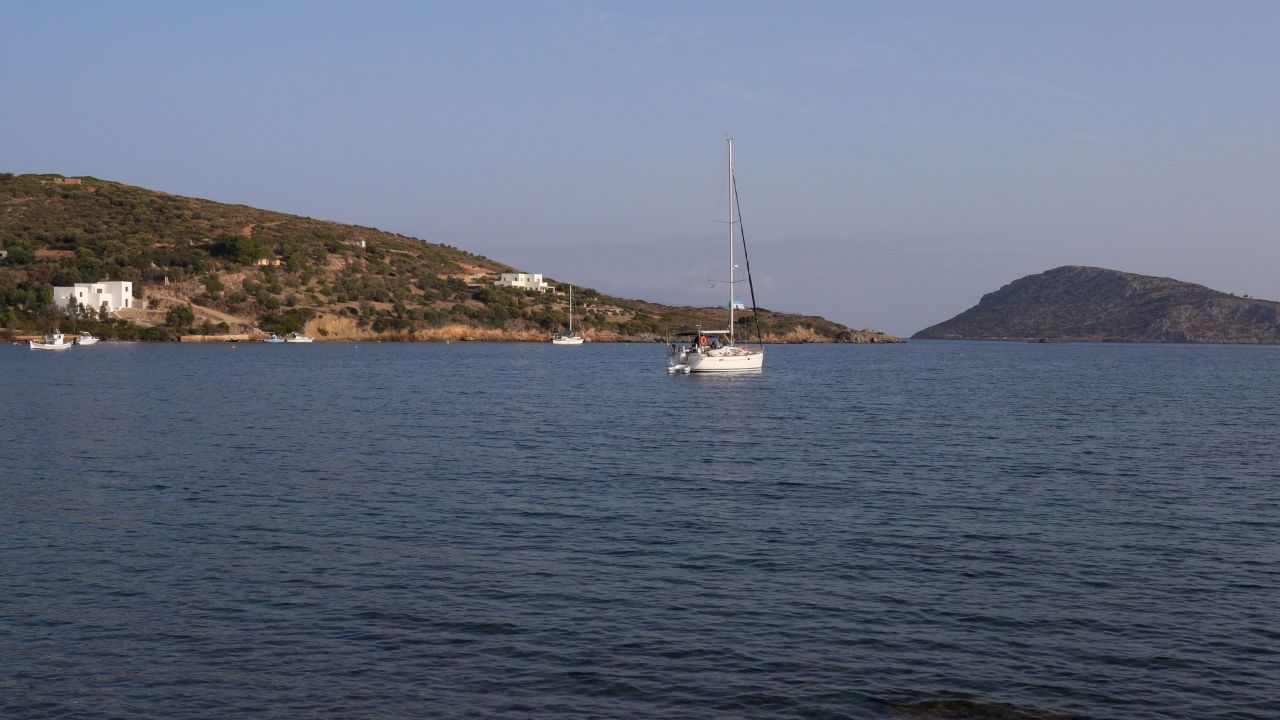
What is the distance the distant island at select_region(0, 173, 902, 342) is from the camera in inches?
5187

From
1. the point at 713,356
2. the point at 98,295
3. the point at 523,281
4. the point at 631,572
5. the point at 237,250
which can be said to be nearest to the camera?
the point at 631,572

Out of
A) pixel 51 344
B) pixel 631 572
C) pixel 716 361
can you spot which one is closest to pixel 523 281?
pixel 51 344

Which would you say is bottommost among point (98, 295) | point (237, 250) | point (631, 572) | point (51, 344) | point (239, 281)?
point (631, 572)

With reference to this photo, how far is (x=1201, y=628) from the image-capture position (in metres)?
14.3

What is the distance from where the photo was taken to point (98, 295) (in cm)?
12875

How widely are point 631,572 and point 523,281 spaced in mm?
175845

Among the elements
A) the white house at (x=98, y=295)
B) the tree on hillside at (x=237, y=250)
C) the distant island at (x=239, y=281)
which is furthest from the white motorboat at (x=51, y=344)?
the tree on hillside at (x=237, y=250)

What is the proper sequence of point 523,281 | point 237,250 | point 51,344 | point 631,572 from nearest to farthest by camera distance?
point 631,572 < point 51,344 < point 237,250 < point 523,281

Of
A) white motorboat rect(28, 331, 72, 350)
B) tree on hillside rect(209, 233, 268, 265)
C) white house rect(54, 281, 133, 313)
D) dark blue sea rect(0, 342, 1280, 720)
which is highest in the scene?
tree on hillside rect(209, 233, 268, 265)

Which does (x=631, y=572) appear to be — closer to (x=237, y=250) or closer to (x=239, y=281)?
(x=239, y=281)

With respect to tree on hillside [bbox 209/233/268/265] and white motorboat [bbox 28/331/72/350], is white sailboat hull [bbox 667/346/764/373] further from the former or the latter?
tree on hillside [bbox 209/233/268/265]

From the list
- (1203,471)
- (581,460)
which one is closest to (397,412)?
(581,460)

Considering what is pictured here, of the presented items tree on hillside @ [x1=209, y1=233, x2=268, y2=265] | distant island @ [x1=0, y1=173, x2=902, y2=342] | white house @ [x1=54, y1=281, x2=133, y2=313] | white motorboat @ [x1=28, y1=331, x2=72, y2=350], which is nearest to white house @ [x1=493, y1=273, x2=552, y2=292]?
distant island @ [x1=0, y1=173, x2=902, y2=342]

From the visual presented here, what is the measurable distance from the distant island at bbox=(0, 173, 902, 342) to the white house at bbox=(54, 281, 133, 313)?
751mm
